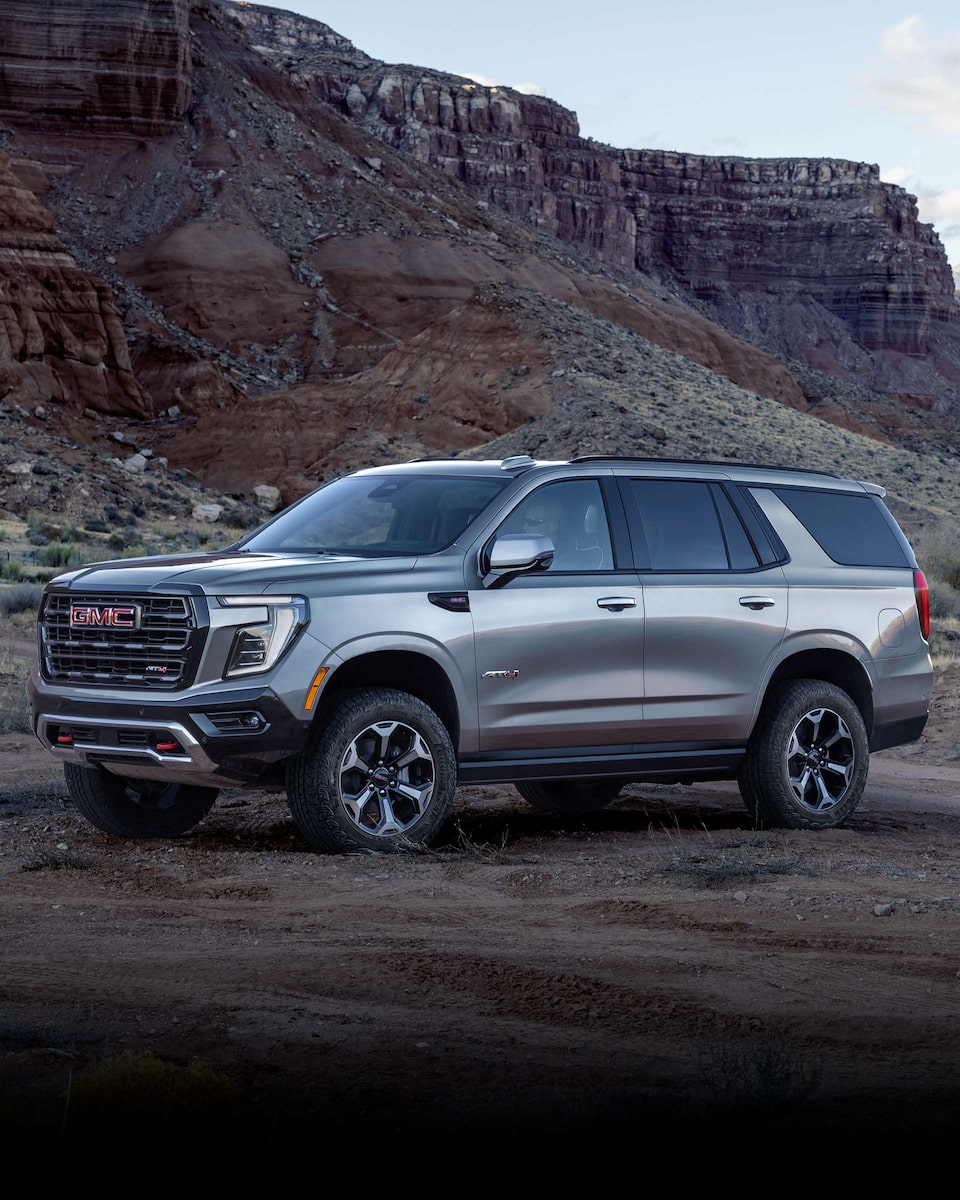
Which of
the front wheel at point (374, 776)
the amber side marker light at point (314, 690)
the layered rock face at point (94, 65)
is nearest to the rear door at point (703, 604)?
the front wheel at point (374, 776)

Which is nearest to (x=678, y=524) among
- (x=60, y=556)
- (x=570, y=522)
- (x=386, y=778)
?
(x=570, y=522)

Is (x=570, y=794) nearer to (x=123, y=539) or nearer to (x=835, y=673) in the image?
(x=835, y=673)

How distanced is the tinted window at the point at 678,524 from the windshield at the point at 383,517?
0.85m

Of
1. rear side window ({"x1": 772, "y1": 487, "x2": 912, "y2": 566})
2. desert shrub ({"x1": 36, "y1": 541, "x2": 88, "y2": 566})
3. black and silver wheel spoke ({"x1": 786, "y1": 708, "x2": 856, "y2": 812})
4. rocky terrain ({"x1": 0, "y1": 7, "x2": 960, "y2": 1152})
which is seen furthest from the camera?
desert shrub ({"x1": 36, "y1": 541, "x2": 88, "y2": 566})

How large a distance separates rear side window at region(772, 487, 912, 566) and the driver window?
4.82ft

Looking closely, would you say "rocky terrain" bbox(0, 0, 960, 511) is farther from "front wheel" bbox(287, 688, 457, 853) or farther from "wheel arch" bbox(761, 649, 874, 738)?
"front wheel" bbox(287, 688, 457, 853)

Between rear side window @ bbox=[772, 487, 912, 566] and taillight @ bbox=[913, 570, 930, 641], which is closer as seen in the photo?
rear side window @ bbox=[772, 487, 912, 566]

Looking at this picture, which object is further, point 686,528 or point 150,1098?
point 686,528

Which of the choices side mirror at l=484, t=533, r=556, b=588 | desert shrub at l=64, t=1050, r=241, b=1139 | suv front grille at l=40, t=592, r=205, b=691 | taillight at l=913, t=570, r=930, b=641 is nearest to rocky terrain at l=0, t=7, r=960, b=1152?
desert shrub at l=64, t=1050, r=241, b=1139

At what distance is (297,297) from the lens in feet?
232

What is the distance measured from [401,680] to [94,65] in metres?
73.3

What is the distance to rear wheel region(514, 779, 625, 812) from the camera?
31.9 ft

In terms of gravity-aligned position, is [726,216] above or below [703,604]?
above

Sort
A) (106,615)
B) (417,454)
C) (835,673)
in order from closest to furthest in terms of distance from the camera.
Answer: (106,615), (835,673), (417,454)
